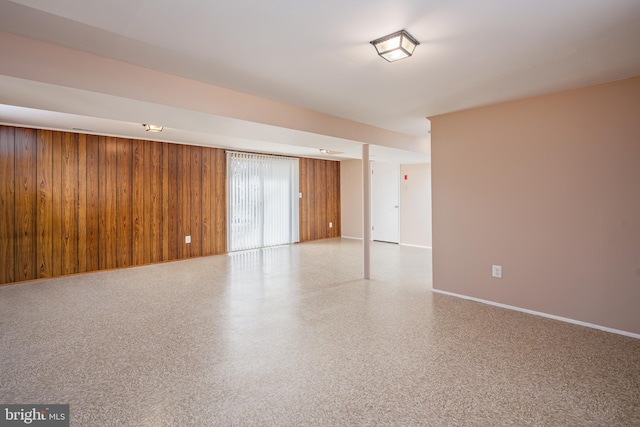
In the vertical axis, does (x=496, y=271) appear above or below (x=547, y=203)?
below

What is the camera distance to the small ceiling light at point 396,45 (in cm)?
207

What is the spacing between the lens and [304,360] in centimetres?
244

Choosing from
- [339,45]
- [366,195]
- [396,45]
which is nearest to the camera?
[396,45]

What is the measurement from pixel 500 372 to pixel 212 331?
237 centimetres

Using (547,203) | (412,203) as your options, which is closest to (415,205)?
(412,203)

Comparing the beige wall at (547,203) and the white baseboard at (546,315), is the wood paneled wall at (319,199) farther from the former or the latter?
the white baseboard at (546,315)

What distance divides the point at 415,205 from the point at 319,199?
254 centimetres

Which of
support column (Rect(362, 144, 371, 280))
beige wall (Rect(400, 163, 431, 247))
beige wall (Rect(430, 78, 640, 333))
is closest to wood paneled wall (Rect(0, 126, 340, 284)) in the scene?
support column (Rect(362, 144, 371, 280))

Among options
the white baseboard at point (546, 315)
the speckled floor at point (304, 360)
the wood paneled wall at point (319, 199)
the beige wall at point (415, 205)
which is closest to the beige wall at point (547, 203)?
the white baseboard at point (546, 315)

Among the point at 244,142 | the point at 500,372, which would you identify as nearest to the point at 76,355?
the point at 500,372

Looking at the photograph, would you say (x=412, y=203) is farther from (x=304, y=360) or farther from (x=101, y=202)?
(x=101, y=202)

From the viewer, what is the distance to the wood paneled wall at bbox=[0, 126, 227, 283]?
4.51m

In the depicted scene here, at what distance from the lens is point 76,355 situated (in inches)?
98.6

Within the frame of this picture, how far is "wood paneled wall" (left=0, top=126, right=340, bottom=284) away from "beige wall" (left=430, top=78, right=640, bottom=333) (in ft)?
14.8
